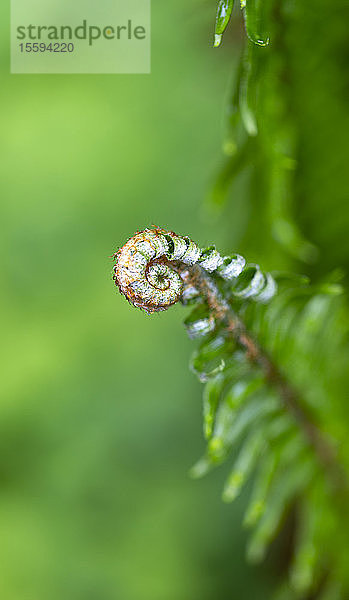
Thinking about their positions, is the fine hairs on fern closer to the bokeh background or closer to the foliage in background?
the foliage in background

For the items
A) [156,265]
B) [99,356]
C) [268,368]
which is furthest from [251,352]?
[99,356]

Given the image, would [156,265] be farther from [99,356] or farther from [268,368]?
[99,356]

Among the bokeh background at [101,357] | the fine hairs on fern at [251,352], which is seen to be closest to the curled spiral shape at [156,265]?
the fine hairs on fern at [251,352]

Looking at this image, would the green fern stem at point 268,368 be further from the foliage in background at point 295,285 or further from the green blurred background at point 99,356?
the green blurred background at point 99,356

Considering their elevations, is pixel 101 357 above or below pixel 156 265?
below

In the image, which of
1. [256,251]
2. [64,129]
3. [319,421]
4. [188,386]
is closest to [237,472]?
[319,421]

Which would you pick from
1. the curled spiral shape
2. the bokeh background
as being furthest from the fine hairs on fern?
the bokeh background

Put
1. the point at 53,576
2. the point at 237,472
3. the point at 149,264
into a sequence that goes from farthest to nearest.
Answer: the point at 53,576
the point at 237,472
the point at 149,264

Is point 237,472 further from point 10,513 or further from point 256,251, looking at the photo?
point 10,513
